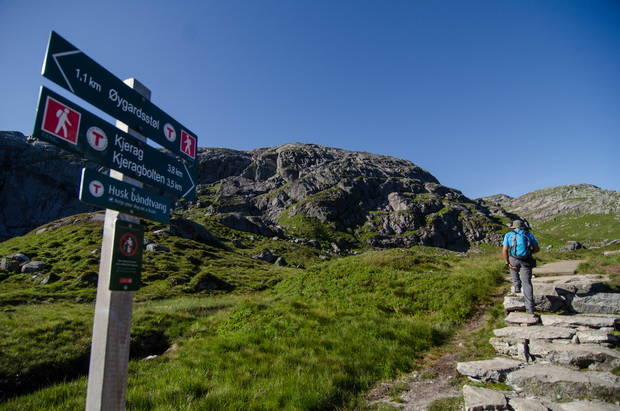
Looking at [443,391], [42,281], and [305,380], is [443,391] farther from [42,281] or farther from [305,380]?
[42,281]

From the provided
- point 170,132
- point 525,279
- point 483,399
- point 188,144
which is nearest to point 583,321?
point 525,279

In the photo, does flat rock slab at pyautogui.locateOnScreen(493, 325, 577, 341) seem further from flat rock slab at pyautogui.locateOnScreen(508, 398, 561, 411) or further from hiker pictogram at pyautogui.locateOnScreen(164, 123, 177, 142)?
hiker pictogram at pyautogui.locateOnScreen(164, 123, 177, 142)

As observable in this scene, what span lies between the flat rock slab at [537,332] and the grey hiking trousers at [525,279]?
42.9 inches

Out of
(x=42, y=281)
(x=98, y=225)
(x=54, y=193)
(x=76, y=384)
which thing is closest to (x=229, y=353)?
Result: (x=76, y=384)

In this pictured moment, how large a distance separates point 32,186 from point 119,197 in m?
215

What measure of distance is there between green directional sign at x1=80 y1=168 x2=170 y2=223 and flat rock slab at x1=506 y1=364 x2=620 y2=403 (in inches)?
298

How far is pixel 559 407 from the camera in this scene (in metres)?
5.10

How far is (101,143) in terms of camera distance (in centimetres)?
416

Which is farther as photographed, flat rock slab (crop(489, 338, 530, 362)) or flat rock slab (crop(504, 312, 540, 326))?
flat rock slab (crop(504, 312, 540, 326))

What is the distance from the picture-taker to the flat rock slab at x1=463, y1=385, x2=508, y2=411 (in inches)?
202

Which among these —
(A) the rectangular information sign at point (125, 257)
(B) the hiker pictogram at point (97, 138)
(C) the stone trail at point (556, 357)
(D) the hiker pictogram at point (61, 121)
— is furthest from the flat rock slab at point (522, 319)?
(D) the hiker pictogram at point (61, 121)

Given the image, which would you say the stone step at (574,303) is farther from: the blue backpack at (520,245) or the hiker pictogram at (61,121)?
the hiker pictogram at (61,121)

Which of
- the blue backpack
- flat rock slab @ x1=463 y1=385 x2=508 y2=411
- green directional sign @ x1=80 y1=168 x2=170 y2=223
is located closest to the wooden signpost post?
green directional sign @ x1=80 y1=168 x2=170 y2=223

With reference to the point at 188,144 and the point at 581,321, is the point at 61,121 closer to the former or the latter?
the point at 188,144
